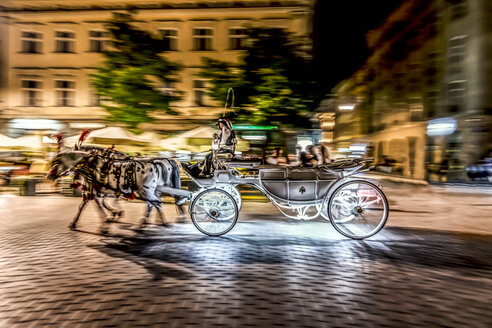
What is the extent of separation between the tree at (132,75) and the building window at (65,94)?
1071 centimetres

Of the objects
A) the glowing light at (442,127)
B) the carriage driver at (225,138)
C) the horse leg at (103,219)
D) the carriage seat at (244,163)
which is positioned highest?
the glowing light at (442,127)

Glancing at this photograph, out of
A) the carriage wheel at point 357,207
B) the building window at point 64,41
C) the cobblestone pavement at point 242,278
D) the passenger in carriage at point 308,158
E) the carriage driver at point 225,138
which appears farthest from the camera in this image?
the building window at point 64,41

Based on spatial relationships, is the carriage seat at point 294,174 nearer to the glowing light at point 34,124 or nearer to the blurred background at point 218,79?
the blurred background at point 218,79

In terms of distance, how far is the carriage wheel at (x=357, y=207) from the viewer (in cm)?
732

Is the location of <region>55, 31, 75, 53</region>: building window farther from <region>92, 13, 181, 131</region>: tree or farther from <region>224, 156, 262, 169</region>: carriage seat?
<region>224, 156, 262, 169</region>: carriage seat

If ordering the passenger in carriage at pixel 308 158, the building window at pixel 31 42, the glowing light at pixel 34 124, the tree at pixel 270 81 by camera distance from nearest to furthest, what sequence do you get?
1. the passenger in carriage at pixel 308 158
2. the tree at pixel 270 81
3. the glowing light at pixel 34 124
4. the building window at pixel 31 42

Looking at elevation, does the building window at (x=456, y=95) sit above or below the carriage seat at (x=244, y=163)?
above

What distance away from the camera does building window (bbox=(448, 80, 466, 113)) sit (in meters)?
27.4

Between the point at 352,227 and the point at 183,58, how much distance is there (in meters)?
23.2

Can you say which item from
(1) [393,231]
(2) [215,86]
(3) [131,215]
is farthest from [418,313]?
(2) [215,86]

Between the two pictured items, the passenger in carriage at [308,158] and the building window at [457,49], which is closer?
the passenger in carriage at [308,158]

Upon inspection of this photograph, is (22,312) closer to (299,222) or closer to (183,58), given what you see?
(299,222)

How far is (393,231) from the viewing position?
839cm

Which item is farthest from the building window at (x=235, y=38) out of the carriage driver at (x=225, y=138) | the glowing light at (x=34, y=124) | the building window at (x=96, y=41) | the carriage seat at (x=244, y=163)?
the carriage seat at (x=244, y=163)
